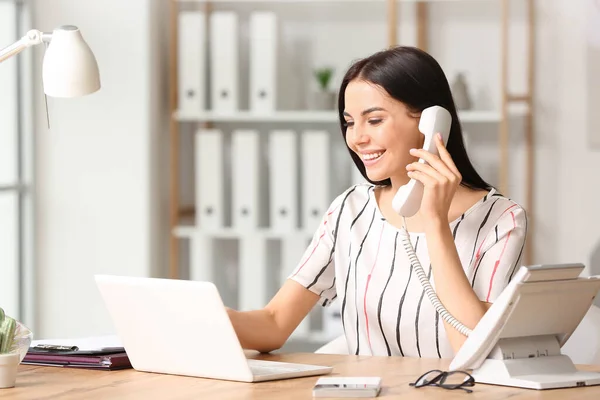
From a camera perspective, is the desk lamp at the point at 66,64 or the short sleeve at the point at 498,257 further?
the short sleeve at the point at 498,257

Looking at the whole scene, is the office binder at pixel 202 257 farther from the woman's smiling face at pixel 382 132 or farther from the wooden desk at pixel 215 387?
the wooden desk at pixel 215 387

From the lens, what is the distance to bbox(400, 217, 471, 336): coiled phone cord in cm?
196

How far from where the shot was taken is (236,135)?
13.3ft

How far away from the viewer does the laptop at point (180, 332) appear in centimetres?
171

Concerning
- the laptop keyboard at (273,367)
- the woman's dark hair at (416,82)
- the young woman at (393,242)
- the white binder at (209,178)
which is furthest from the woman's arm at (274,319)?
the white binder at (209,178)

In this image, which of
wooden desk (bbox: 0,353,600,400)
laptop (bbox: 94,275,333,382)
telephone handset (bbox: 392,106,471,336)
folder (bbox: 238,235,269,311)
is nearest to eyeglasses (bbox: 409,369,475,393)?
wooden desk (bbox: 0,353,600,400)

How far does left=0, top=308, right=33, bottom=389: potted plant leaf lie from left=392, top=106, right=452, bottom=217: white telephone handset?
0.80 meters

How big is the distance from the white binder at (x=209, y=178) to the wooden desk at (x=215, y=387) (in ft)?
7.30

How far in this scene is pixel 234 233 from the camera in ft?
13.5

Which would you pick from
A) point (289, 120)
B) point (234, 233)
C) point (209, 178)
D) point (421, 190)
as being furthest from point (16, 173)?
point (421, 190)

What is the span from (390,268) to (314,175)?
1776mm

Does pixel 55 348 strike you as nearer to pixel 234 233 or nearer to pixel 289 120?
pixel 234 233

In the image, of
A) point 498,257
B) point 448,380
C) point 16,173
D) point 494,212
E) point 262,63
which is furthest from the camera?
point 262,63

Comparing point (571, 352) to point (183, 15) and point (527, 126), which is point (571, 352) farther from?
point (183, 15)
